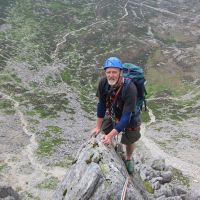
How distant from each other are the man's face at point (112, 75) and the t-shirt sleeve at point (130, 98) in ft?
2.58

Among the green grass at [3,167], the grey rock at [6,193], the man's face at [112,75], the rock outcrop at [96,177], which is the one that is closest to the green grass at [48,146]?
the green grass at [3,167]

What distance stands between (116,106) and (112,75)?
204cm

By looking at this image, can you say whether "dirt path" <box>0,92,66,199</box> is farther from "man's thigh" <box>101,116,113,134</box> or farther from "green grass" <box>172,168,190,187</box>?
"man's thigh" <box>101,116,113,134</box>

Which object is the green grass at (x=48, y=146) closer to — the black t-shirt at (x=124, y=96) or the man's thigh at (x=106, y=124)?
the man's thigh at (x=106, y=124)

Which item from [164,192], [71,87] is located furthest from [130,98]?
[71,87]

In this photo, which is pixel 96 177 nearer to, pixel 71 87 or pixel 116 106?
pixel 116 106

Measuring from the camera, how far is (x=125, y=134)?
23.9 m

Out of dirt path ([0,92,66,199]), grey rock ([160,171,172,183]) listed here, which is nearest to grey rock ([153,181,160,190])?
grey rock ([160,171,172,183])

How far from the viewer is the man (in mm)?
21031

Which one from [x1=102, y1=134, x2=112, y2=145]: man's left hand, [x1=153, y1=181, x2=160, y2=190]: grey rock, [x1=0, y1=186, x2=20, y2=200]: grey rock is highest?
[x1=102, y1=134, x2=112, y2=145]: man's left hand

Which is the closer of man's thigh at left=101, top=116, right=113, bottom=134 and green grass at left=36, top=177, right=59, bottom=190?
man's thigh at left=101, top=116, right=113, bottom=134

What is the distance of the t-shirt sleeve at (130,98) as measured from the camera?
69.2ft

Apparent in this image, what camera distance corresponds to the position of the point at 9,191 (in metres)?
45.0

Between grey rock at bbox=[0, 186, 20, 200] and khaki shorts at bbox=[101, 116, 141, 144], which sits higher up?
khaki shorts at bbox=[101, 116, 141, 144]
